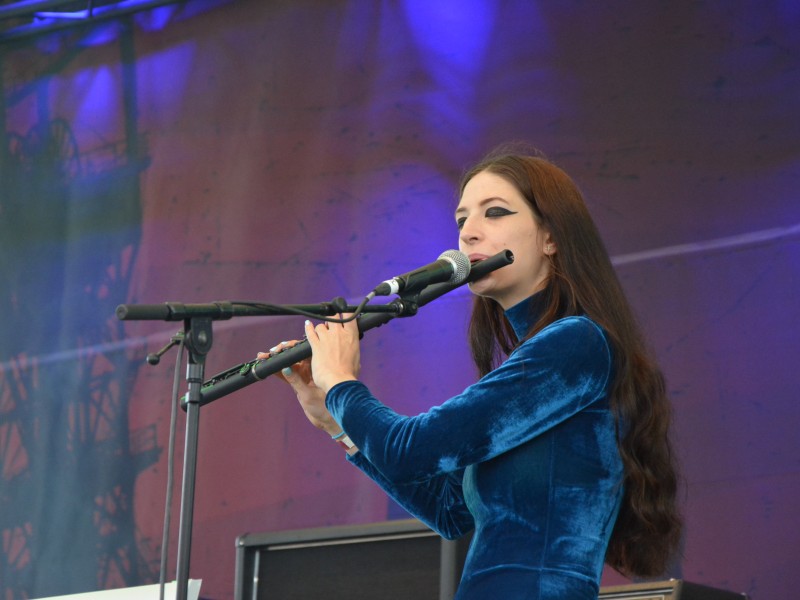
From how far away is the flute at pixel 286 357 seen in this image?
179 cm

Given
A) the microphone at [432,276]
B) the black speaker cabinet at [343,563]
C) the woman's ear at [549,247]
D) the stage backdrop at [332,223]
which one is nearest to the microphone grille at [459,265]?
the microphone at [432,276]

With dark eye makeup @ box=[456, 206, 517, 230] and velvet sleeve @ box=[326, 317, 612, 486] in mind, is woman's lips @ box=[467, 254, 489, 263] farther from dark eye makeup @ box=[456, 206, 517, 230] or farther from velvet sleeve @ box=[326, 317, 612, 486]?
velvet sleeve @ box=[326, 317, 612, 486]

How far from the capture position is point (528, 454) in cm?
186

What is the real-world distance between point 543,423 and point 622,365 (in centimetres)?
20

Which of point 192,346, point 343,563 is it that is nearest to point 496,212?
point 192,346

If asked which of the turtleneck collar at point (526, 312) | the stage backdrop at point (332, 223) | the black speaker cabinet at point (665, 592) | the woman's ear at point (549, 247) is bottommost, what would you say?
the black speaker cabinet at point (665, 592)

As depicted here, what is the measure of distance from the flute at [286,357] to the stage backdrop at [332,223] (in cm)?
183

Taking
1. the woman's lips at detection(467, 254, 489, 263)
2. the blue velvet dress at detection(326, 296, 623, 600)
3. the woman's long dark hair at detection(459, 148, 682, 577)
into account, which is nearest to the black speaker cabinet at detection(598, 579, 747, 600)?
the woman's long dark hair at detection(459, 148, 682, 577)

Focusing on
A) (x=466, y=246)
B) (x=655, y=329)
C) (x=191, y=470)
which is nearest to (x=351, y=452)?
(x=466, y=246)

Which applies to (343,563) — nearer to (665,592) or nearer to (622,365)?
(665,592)

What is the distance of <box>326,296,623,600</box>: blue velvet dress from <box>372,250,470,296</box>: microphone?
0.17 m

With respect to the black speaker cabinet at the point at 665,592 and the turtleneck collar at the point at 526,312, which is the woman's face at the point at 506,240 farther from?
the black speaker cabinet at the point at 665,592

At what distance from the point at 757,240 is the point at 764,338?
0.32m

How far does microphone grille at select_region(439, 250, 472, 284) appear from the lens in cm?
191
